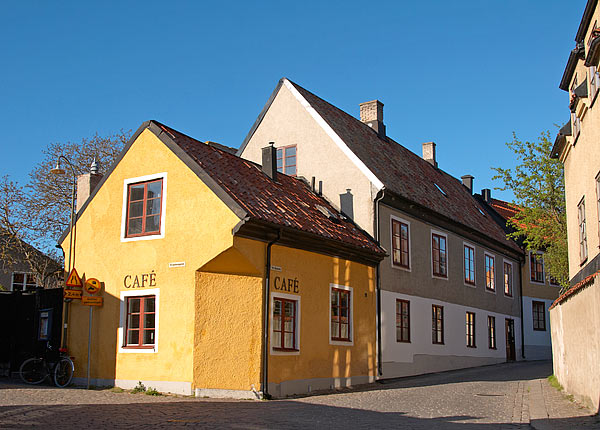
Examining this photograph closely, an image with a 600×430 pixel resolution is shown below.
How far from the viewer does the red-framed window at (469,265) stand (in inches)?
1078

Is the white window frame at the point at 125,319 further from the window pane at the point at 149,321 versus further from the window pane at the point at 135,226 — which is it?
the window pane at the point at 135,226

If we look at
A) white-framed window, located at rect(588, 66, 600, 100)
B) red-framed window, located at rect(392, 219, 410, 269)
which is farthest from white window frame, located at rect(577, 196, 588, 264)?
red-framed window, located at rect(392, 219, 410, 269)

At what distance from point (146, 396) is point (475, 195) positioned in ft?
91.3

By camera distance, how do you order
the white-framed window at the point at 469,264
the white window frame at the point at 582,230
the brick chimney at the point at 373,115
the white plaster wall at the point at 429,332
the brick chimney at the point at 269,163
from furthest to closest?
the brick chimney at the point at 373,115 → the white-framed window at the point at 469,264 → the white plaster wall at the point at 429,332 → the brick chimney at the point at 269,163 → the white window frame at the point at 582,230

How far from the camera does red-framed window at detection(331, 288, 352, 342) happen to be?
59.8 feet

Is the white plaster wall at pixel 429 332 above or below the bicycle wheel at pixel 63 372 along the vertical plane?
above

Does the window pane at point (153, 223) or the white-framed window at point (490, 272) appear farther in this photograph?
the white-framed window at point (490, 272)

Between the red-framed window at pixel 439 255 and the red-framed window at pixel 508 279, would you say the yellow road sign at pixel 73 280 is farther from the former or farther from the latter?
the red-framed window at pixel 508 279

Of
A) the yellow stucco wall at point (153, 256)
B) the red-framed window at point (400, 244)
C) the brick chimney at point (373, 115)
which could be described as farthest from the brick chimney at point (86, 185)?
the brick chimney at point (373, 115)

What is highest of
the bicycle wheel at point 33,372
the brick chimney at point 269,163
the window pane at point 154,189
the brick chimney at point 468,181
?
the brick chimney at point 468,181

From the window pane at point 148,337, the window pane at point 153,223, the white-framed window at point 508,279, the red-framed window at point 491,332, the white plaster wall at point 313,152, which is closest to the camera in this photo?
the window pane at point 148,337

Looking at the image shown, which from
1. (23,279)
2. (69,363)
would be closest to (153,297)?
(69,363)

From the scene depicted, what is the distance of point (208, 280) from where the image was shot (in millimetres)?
15297

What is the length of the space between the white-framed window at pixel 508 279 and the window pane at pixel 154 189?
791 inches
